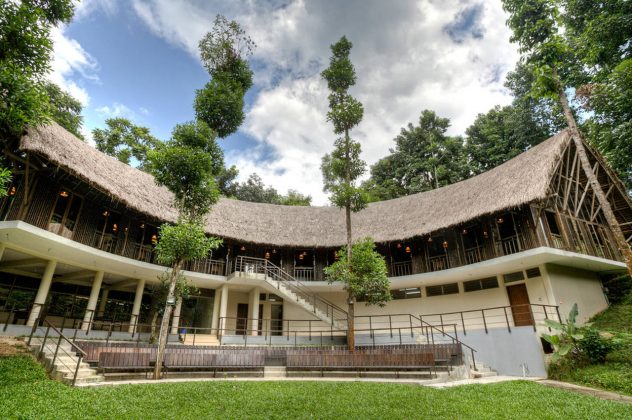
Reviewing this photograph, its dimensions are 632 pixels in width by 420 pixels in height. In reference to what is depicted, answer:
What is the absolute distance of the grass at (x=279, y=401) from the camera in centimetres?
552

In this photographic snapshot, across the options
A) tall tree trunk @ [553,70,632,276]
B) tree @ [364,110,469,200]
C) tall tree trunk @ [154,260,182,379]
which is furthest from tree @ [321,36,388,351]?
tree @ [364,110,469,200]

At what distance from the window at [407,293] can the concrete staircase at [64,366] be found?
47.3ft

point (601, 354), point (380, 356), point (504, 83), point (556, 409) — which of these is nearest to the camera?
point (556, 409)

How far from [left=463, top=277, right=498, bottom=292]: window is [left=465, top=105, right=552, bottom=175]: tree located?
49.2 feet

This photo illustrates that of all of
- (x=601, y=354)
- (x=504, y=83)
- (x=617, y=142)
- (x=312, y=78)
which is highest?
(x=504, y=83)

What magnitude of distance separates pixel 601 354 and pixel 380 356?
632cm

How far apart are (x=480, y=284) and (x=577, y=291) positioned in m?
3.82

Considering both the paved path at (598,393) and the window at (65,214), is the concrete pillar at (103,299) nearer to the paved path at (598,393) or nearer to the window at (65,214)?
the window at (65,214)

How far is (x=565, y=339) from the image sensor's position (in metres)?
10.4

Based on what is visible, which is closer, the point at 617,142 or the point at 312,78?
the point at 617,142

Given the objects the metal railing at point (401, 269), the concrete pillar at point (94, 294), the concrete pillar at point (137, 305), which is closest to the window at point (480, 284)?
the metal railing at point (401, 269)

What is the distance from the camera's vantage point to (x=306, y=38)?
16.5m

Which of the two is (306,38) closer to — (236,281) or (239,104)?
(239,104)

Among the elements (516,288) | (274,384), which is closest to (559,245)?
(516,288)
